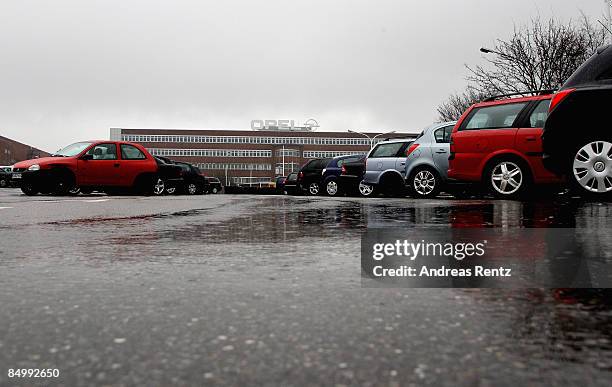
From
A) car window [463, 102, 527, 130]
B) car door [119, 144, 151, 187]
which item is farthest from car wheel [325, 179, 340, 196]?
car window [463, 102, 527, 130]

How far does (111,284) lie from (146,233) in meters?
2.08

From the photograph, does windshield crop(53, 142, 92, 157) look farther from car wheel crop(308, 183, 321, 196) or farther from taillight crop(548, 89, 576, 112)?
taillight crop(548, 89, 576, 112)

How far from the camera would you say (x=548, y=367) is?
1297 mm

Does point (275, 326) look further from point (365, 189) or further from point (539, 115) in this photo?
point (365, 189)

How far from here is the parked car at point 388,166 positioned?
48.4ft

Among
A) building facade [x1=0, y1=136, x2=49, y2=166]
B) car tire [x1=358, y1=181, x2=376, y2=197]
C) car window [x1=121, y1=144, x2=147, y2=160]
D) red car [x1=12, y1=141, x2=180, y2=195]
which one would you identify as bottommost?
car tire [x1=358, y1=181, x2=376, y2=197]

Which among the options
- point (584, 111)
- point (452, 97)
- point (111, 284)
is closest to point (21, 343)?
point (111, 284)

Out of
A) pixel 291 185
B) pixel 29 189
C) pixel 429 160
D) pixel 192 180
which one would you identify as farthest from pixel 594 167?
pixel 192 180

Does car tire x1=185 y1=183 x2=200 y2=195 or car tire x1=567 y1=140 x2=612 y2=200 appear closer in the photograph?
car tire x1=567 y1=140 x2=612 y2=200

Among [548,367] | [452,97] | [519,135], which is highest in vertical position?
[452,97]

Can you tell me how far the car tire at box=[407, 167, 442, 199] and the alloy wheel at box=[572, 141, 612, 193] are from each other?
552cm

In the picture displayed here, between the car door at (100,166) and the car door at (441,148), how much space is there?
8.87 m

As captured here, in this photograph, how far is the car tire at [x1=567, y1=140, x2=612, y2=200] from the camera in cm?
690

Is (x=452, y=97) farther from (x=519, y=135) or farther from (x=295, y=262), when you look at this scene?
(x=295, y=262)
